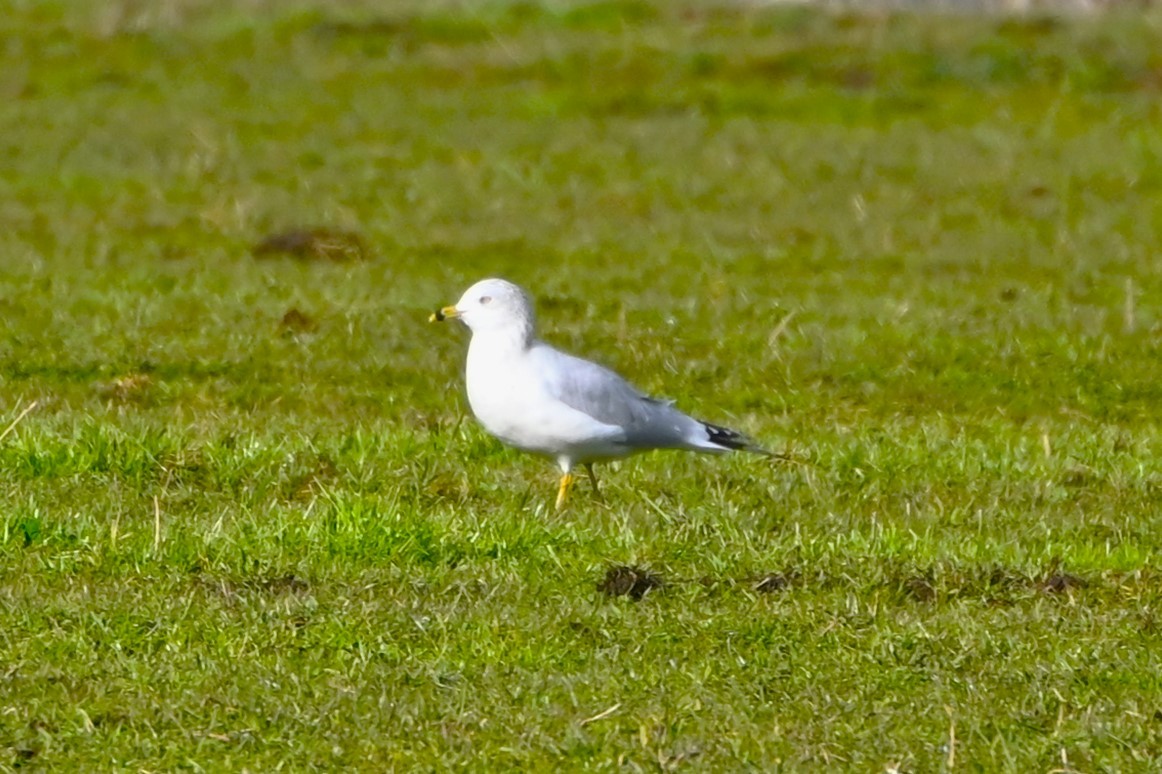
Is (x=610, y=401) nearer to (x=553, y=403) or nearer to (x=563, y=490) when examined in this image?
(x=553, y=403)

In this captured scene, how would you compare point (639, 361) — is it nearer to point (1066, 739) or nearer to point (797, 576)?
→ point (797, 576)

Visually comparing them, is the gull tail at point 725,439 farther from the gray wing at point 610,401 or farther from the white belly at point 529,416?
the white belly at point 529,416

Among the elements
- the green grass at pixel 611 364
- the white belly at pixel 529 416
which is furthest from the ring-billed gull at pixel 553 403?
the green grass at pixel 611 364

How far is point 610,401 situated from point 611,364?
148 inches

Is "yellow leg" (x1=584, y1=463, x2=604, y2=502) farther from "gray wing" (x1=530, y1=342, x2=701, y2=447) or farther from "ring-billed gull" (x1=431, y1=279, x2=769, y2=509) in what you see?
"gray wing" (x1=530, y1=342, x2=701, y2=447)

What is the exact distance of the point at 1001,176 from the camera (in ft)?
65.8

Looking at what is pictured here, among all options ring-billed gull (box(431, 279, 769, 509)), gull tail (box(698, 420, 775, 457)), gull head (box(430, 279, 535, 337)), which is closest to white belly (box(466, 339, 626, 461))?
ring-billed gull (box(431, 279, 769, 509))

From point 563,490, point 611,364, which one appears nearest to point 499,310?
point 563,490

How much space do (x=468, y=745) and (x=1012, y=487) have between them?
417 cm

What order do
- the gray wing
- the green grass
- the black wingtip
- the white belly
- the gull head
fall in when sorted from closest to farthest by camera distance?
the green grass, the white belly, the gray wing, the gull head, the black wingtip

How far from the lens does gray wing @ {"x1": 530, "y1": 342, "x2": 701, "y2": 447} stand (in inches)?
344

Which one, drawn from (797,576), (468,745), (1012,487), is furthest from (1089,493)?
(468,745)

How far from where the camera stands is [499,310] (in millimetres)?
9000

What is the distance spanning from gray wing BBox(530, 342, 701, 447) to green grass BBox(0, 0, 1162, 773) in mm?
304
